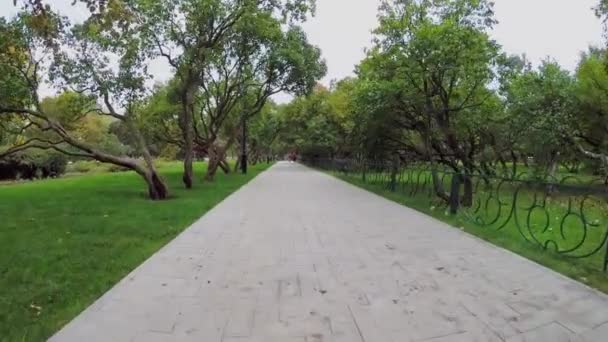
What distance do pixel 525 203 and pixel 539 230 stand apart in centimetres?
250

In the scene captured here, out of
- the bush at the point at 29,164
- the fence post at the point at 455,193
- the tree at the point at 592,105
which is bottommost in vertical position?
the bush at the point at 29,164

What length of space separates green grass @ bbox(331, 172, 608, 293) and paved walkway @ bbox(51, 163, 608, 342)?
302 millimetres

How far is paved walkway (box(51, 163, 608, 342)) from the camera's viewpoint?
3.09 meters

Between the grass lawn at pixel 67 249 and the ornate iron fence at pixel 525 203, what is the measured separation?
5200 mm

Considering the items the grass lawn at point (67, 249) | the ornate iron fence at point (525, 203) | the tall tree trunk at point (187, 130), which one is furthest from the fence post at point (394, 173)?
the tall tree trunk at point (187, 130)

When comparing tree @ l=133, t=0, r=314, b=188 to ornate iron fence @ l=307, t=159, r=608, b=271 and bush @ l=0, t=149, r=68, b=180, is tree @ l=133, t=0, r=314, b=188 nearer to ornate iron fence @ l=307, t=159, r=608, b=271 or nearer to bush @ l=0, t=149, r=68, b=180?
ornate iron fence @ l=307, t=159, r=608, b=271

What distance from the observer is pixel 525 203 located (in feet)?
33.1

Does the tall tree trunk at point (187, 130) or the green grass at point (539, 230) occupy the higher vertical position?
the tall tree trunk at point (187, 130)

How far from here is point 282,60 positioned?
19.2 meters

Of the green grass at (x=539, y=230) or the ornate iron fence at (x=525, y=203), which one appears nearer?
the green grass at (x=539, y=230)

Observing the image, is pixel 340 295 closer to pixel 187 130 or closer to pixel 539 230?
pixel 539 230

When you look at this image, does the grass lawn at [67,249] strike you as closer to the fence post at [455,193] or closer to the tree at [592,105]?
the fence post at [455,193]

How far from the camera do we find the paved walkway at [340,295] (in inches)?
122

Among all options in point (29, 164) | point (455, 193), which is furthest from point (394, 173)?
point (29, 164)
